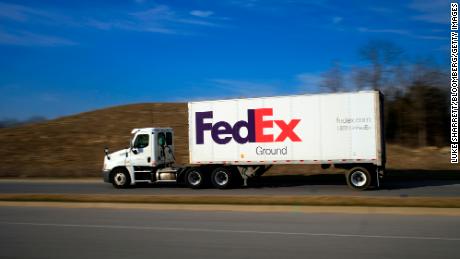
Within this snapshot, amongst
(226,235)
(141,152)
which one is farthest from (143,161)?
(226,235)

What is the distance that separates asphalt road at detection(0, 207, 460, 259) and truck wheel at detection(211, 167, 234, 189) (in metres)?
6.93

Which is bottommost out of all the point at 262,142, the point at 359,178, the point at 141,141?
the point at 359,178

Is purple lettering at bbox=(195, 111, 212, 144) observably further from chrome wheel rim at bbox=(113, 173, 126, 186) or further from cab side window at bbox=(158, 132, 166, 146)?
chrome wheel rim at bbox=(113, 173, 126, 186)

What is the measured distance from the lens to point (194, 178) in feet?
71.3

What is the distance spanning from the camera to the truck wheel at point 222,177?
2130 centimetres

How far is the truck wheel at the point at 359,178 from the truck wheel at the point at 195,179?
6446 mm

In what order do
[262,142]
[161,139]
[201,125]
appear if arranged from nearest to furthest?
[262,142] → [201,125] → [161,139]

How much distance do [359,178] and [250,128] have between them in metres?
4.99

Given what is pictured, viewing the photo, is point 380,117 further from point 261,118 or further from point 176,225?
point 176,225

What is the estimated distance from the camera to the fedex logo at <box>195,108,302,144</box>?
20.2 meters

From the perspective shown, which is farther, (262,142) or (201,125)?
(201,125)

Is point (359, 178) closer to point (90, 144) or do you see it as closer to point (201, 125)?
point (201, 125)

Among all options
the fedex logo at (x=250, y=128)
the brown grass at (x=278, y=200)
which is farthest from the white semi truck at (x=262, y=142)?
the brown grass at (x=278, y=200)

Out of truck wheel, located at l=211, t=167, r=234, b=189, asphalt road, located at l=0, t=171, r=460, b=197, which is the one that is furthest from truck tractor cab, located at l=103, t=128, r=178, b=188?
truck wheel, located at l=211, t=167, r=234, b=189
